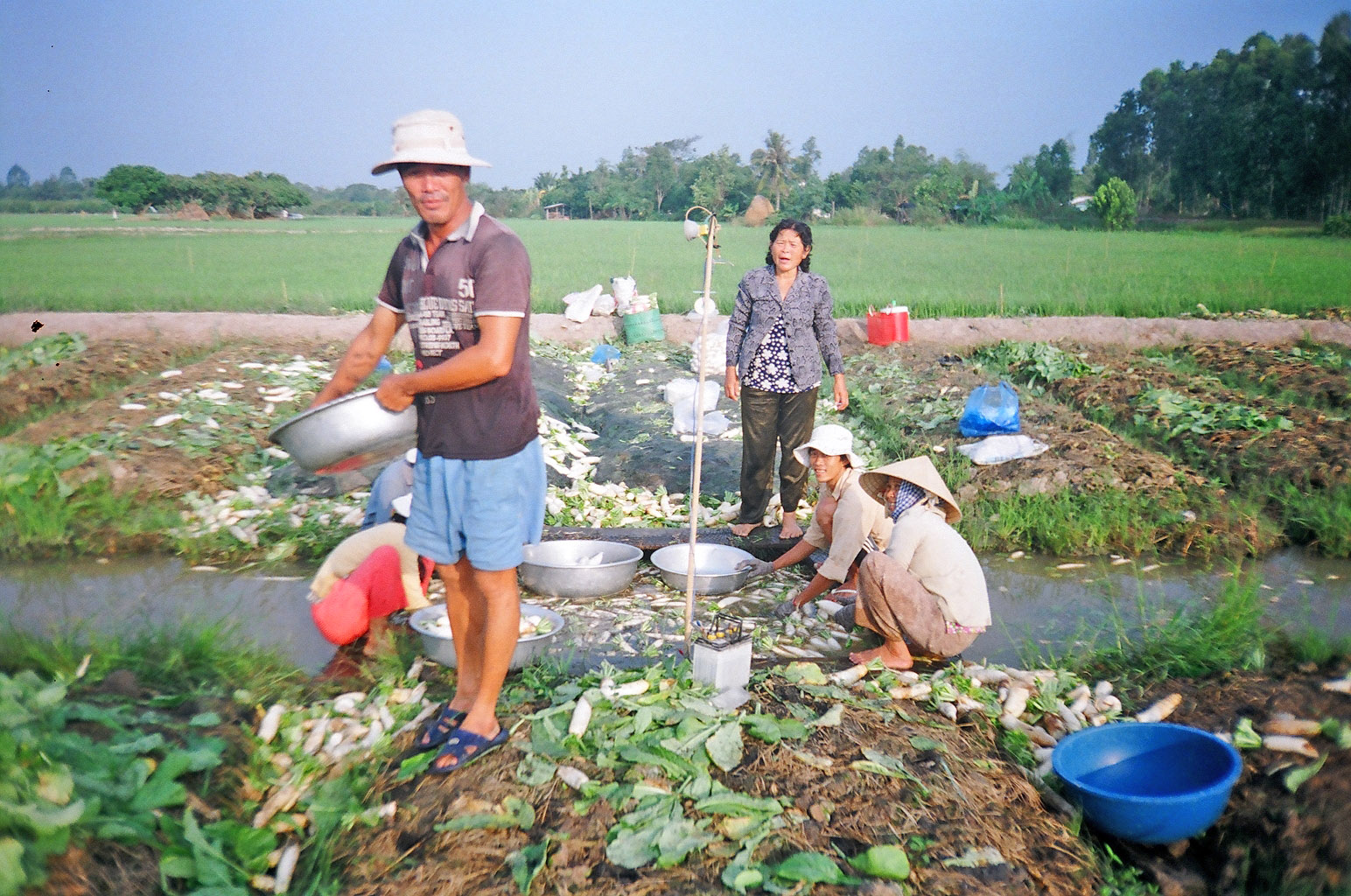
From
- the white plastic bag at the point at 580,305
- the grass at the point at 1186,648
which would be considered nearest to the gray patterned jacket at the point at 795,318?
the grass at the point at 1186,648

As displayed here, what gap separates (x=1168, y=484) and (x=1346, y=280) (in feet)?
33.2

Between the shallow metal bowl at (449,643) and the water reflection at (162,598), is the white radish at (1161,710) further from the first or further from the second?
the water reflection at (162,598)

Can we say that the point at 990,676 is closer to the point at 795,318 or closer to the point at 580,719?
the point at 580,719

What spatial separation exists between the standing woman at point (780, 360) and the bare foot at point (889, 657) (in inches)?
61.2

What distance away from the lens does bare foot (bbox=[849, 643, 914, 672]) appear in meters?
3.58

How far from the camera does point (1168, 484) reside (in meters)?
5.93

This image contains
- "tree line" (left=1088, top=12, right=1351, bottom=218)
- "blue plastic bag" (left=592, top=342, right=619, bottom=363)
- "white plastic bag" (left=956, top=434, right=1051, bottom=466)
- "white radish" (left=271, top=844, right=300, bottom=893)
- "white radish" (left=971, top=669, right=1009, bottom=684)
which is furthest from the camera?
"tree line" (left=1088, top=12, right=1351, bottom=218)

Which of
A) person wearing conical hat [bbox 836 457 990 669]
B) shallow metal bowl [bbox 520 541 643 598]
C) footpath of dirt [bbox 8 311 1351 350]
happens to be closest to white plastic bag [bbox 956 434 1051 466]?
person wearing conical hat [bbox 836 457 990 669]

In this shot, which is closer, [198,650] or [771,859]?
[771,859]

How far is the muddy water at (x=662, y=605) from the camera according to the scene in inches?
157

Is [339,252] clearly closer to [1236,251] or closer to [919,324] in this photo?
[919,324]

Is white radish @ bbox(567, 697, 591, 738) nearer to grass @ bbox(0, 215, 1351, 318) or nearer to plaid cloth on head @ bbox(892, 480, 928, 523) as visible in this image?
plaid cloth on head @ bbox(892, 480, 928, 523)

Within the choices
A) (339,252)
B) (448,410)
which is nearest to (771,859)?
(448,410)

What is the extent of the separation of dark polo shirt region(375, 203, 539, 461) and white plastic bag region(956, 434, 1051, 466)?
14.5 feet
